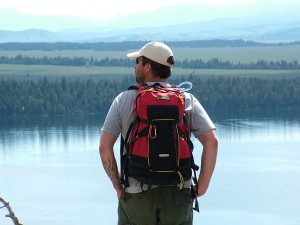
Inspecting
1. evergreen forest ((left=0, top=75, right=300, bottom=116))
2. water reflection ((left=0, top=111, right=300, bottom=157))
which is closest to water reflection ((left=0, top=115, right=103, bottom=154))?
water reflection ((left=0, top=111, right=300, bottom=157))

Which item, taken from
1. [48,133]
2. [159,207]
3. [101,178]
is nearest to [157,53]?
[159,207]

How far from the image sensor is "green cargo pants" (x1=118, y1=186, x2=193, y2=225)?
3389mm

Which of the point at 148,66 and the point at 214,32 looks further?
the point at 214,32

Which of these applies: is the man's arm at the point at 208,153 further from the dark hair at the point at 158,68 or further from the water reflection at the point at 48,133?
the water reflection at the point at 48,133

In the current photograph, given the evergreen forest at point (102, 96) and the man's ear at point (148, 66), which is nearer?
the man's ear at point (148, 66)

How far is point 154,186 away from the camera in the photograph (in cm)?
339

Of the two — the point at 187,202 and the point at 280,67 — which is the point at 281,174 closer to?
the point at 187,202

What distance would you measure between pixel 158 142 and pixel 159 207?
0.24 m

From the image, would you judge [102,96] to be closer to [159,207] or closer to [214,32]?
[159,207]

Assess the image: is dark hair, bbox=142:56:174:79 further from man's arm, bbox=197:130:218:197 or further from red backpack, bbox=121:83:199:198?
man's arm, bbox=197:130:218:197

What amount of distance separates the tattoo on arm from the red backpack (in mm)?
33

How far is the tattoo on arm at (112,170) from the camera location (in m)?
3.42

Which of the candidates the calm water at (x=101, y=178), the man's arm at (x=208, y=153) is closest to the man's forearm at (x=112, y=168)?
the man's arm at (x=208, y=153)

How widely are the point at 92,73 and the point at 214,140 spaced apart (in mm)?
57249
